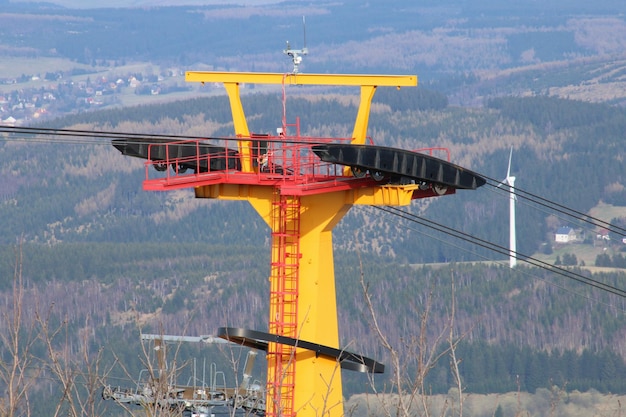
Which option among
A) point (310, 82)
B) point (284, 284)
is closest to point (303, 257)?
point (284, 284)

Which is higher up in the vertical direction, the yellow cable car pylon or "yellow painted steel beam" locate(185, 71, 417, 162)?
"yellow painted steel beam" locate(185, 71, 417, 162)

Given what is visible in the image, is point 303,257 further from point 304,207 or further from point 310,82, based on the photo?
point 310,82

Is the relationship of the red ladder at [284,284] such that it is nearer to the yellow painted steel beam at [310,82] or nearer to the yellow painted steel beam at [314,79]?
the yellow painted steel beam at [310,82]

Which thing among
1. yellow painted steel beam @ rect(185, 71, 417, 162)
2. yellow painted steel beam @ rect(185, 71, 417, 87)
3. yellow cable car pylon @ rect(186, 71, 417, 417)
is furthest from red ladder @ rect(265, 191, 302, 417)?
yellow painted steel beam @ rect(185, 71, 417, 87)

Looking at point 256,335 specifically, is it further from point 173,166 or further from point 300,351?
point 173,166

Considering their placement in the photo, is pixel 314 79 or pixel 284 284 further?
pixel 284 284

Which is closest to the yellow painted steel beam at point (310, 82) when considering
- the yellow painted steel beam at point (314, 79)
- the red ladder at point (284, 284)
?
the yellow painted steel beam at point (314, 79)

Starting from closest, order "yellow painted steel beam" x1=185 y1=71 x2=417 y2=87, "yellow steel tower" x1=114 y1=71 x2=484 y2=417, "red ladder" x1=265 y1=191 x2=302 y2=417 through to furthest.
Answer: "yellow painted steel beam" x1=185 y1=71 x2=417 y2=87, "yellow steel tower" x1=114 y1=71 x2=484 y2=417, "red ladder" x1=265 y1=191 x2=302 y2=417

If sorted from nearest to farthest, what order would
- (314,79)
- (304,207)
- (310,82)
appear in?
(314,79), (310,82), (304,207)

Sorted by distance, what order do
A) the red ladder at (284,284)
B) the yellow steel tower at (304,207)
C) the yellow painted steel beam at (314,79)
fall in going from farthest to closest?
the red ladder at (284,284) < the yellow steel tower at (304,207) < the yellow painted steel beam at (314,79)

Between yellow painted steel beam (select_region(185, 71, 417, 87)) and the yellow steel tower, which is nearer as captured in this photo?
yellow painted steel beam (select_region(185, 71, 417, 87))

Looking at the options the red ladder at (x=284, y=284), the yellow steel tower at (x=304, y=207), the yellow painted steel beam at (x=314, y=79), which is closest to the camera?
the yellow painted steel beam at (x=314, y=79)

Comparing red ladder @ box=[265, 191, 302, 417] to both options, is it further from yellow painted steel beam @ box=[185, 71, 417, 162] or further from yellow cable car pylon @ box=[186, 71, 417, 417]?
yellow painted steel beam @ box=[185, 71, 417, 162]

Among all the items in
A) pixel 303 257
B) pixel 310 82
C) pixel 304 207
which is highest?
pixel 310 82
